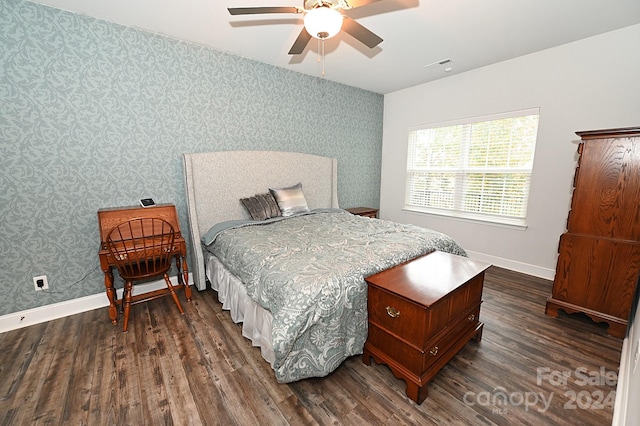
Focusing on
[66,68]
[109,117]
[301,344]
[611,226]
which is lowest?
[301,344]

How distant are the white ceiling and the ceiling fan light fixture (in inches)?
31.6

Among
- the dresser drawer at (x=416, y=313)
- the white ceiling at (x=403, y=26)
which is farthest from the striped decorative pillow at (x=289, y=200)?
the dresser drawer at (x=416, y=313)

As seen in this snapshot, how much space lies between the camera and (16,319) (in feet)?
7.23

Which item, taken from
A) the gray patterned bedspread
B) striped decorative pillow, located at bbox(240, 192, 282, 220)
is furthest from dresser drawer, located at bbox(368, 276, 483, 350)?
striped decorative pillow, located at bbox(240, 192, 282, 220)

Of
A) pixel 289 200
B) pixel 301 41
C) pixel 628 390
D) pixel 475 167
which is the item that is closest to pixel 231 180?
pixel 289 200

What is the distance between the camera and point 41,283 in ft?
7.57

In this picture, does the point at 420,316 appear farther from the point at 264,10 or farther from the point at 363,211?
the point at 363,211

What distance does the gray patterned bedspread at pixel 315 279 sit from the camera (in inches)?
59.6

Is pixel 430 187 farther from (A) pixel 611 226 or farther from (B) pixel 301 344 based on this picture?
(B) pixel 301 344

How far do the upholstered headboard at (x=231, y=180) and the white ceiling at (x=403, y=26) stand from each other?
1.14 m

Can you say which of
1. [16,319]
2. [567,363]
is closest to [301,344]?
[567,363]

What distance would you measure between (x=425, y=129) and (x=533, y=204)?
176 centimetres

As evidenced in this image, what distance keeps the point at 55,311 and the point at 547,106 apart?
526 centimetres

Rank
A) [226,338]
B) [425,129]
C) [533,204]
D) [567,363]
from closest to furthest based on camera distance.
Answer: [567,363]
[226,338]
[533,204]
[425,129]
